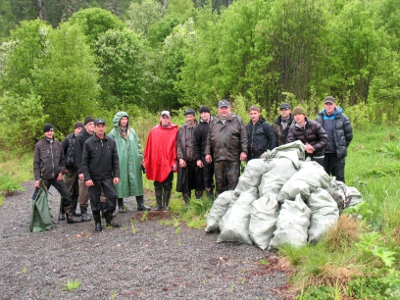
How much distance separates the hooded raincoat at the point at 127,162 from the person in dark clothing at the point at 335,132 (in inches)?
145

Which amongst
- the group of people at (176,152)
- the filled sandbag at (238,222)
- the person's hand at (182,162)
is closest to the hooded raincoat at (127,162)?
the group of people at (176,152)

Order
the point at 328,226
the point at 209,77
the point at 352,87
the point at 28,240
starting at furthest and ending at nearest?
the point at 209,77
the point at 352,87
the point at 28,240
the point at 328,226

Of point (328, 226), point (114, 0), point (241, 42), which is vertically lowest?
point (328, 226)

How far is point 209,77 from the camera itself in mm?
26172

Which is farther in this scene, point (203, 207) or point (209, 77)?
point (209, 77)

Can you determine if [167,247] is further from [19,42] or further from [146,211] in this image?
[19,42]

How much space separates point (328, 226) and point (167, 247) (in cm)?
237

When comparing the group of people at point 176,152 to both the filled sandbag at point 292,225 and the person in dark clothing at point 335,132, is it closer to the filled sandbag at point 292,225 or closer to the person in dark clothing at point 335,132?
the person in dark clothing at point 335,132

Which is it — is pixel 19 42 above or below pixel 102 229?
above

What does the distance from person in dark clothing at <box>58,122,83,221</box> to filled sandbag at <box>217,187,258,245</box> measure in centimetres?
352

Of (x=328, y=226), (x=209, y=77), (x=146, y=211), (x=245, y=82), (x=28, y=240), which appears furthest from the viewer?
(x=209, y=77)

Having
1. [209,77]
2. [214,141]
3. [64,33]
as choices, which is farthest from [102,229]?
[209,77]

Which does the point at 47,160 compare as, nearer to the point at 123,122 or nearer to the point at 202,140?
the point at 123,122

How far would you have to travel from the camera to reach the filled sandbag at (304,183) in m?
5.75
